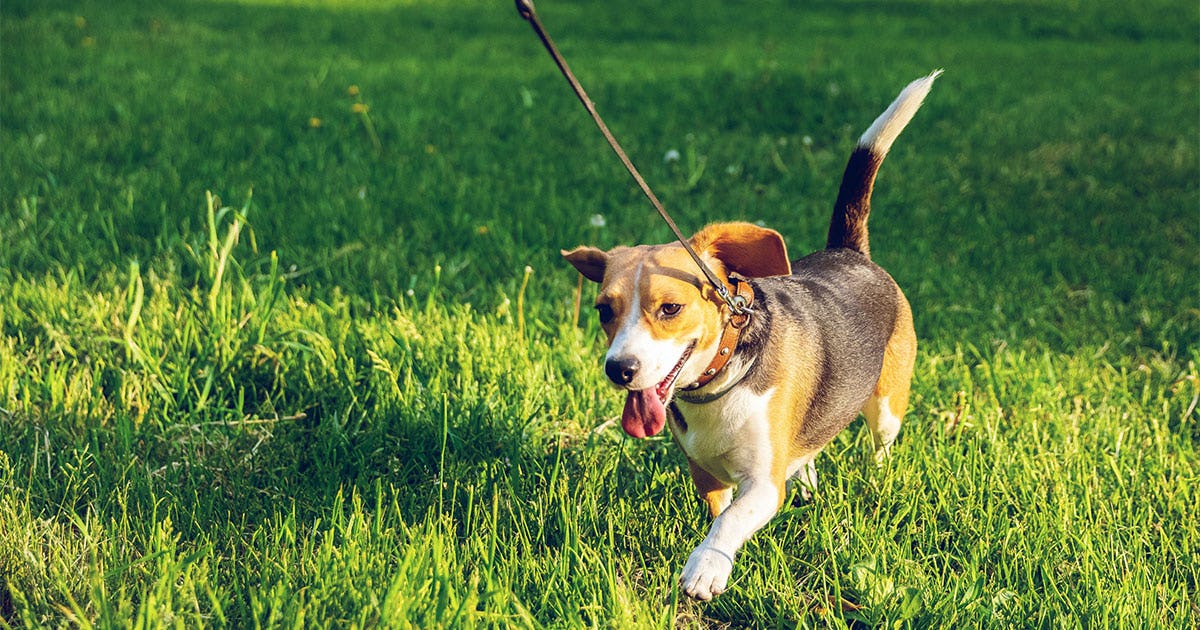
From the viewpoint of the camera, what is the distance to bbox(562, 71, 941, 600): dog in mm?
2488

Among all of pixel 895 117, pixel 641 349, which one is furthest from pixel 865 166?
pixel 641 349

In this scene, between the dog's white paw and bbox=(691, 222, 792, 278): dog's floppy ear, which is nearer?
the dog's white paw

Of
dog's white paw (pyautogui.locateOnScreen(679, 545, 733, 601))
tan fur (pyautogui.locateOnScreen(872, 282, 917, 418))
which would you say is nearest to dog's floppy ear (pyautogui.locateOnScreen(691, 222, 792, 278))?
dog's white paw (pyautogui.locateOnScreen(679, 545, 733, 601))

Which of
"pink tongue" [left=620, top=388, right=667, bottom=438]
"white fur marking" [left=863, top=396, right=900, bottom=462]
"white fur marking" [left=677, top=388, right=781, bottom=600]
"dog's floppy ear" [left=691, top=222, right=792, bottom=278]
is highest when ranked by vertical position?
"dog's floppy ear" [left=691, top=222, right=792, bottom=278]

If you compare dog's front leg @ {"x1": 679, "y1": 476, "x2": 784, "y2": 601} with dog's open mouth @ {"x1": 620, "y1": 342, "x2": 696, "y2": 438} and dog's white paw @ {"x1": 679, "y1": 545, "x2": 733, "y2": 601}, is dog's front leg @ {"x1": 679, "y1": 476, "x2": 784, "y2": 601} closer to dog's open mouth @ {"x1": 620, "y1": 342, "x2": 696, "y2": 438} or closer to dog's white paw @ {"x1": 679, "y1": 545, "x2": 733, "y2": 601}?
dog's white paw @ {"x1": 679, "y1": 545, "x2": 733, "y2": 601}

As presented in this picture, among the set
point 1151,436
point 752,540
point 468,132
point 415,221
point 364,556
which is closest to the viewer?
point 364,556

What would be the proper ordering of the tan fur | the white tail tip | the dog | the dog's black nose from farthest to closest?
the tan fur, the white tail tip, the dog, the dog's black nose

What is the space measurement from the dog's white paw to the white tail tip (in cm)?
154

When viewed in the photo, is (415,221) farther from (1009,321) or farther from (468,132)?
(1009,321)

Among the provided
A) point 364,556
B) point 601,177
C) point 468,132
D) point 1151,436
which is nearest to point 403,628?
point 364,556

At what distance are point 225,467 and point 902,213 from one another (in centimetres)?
401

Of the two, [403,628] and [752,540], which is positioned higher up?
[403,628]

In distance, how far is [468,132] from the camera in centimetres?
663

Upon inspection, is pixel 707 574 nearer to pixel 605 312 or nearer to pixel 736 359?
pixel 736 359
